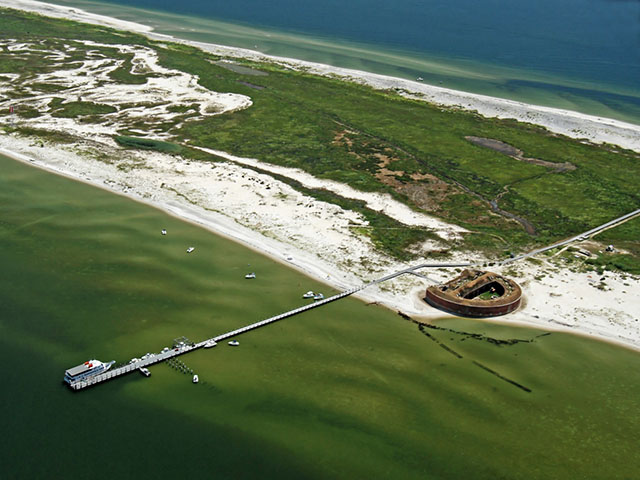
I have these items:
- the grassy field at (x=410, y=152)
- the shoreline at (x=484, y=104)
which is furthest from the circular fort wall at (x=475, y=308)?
the shoreline at (x=484, y=104)

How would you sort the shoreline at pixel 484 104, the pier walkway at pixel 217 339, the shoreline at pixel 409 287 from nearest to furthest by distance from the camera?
the pier walkway at pixel 217 339
the shoreline at pixel 409 287
the shoreline at pixel 484 104

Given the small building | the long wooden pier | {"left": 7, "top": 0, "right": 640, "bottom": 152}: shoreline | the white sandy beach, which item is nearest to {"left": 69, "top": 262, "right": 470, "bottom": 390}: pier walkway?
the long wooden pier

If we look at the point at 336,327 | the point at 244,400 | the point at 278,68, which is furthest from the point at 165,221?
the point at 278,68

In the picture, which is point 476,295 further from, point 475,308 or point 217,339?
point 217,339

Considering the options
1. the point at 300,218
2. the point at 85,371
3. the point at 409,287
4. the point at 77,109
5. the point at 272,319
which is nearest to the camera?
the point at 85,371

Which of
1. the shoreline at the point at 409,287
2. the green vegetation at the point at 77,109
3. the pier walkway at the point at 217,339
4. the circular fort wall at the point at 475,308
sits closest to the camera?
the pier walkway at the point at 217,339

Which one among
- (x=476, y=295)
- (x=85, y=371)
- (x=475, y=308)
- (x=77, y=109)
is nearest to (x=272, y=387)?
(x=85, y=371)

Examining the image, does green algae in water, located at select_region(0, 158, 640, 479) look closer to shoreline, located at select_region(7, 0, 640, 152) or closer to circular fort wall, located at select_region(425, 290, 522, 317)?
circular fort wall, located at select_region(425, 290, 522, 317)

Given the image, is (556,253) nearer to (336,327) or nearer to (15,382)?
(336,327)

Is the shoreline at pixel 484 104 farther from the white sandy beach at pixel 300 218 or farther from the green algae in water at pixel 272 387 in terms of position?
the green algae in water at pixel 272 387
